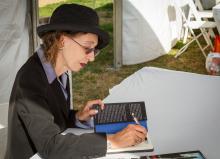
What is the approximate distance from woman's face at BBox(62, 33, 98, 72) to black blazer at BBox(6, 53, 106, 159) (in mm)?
112

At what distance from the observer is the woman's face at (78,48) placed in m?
1.68

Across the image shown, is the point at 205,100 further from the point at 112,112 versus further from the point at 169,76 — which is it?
the point at 112,112

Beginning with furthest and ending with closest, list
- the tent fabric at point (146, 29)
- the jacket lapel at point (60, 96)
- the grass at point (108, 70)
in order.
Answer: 1. the tent fabric at point (146, 29)
2. the grass at point (108, 70)
3. the jacket lapel at point (60, 96)

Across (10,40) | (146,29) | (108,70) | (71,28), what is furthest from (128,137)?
(146,29)

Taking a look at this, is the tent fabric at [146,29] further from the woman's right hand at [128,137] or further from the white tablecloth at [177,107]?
the woman's right hand at [128,137]

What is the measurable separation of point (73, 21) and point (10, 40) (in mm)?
2062

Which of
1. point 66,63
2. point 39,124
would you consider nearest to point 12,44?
point 66,63

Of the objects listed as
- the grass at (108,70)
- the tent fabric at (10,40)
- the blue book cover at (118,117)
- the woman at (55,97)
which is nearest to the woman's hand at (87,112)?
the woman at (55,97)

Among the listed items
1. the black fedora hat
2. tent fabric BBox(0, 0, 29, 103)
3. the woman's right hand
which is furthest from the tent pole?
the woman's right hand

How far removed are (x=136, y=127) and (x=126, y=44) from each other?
12.4 feet

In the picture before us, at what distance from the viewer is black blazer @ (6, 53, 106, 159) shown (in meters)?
1.52

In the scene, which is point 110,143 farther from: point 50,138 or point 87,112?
point 87,112

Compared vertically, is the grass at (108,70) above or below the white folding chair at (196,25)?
below

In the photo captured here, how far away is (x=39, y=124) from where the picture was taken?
60.2 inches
